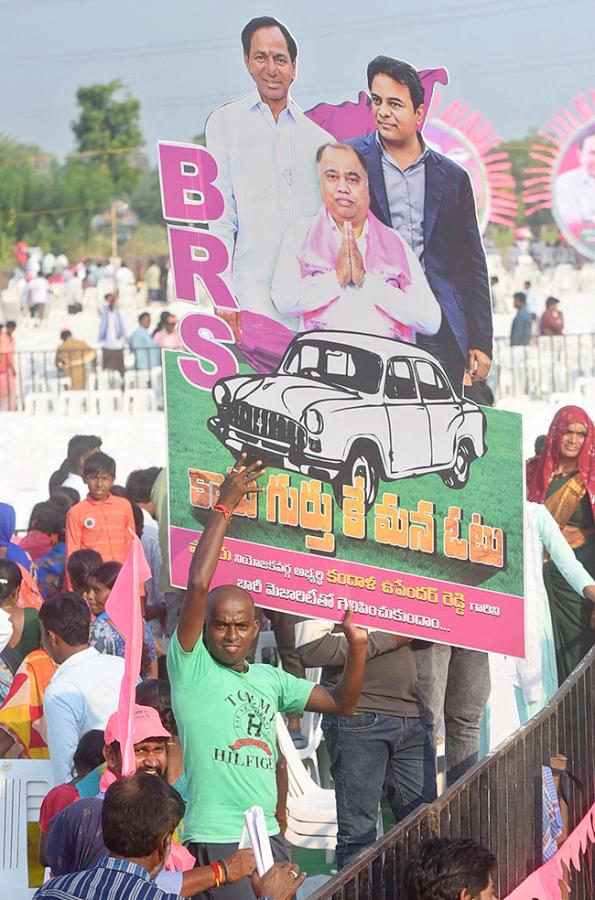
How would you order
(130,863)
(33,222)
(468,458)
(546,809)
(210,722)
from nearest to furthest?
(130,863)
(210,722)
(546,809)
(468,458)
(33,222)

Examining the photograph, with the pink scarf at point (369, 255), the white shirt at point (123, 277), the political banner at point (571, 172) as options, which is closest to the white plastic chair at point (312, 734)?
the pink scarf at point (369, 255)

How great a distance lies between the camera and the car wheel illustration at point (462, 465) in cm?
596

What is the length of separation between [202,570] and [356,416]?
1.54 m

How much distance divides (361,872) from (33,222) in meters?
30.3

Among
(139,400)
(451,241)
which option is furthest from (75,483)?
(139,400)

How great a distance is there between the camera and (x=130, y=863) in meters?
3.39

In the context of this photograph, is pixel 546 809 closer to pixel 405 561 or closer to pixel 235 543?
pixel 405 561

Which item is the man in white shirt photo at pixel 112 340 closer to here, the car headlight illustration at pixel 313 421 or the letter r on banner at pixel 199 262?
the letter r on banner at pixel 199 262

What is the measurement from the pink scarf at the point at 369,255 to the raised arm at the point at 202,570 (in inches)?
38.7

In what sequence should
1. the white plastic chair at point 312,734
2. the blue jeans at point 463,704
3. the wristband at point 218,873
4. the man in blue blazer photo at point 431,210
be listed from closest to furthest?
the wristband at point 218,873 → the man in blue blazer photo at point 431,210 → the blue jeans at point 463,704 → the white plastic chair at point 312,734

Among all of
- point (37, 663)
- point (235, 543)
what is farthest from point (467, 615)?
point (37, 663)

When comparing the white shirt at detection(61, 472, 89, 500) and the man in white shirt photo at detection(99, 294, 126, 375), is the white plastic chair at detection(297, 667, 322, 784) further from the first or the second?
the man in white shirt photo at detection(99, 294, 126, 375)

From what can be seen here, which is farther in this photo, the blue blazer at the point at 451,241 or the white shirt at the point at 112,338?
the white shirt at the point at 112,338

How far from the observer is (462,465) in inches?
235
